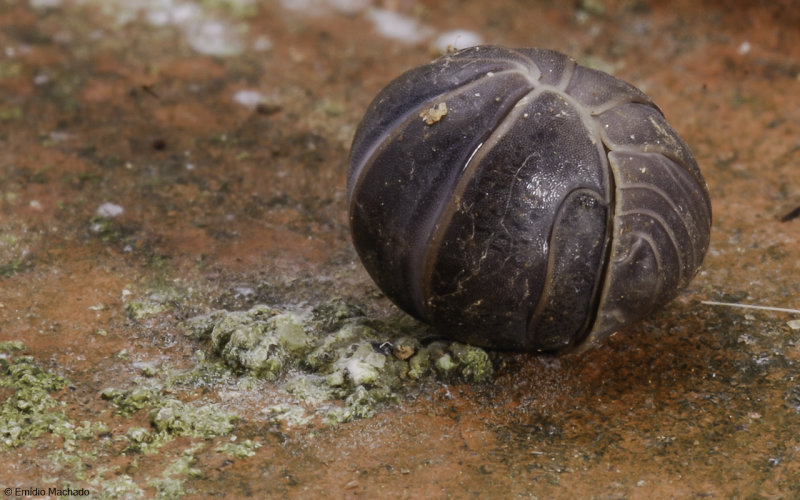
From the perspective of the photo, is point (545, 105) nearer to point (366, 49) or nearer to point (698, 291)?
point (698, 291)

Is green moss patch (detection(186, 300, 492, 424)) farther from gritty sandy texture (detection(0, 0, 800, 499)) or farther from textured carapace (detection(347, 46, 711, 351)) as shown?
textured carapace (detection(347, 46, 711, 351))

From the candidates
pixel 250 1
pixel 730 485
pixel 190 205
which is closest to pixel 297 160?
pixel 190 205

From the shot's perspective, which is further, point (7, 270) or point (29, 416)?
point (7, 270)

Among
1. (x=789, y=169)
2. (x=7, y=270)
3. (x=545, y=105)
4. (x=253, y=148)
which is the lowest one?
(x=7, y=270)

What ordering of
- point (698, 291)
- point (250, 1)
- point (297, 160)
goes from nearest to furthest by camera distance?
point (698, 291) < point (297, 160) < point (250, 1)

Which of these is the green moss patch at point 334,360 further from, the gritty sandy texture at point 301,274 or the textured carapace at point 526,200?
the textured carapace at point 526,200

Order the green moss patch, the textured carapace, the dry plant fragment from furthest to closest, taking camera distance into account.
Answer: the green moss patch
the dry plant fragment
the textured carapace

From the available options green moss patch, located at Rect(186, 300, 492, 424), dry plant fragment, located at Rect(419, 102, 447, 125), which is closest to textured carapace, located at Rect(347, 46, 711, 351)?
dry plant fragment, located at Rect(419, 102, 447, 125)

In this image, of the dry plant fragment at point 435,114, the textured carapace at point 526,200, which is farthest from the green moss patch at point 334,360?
the dry plant fragment at point 435,114

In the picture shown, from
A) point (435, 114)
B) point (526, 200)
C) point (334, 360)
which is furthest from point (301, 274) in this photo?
point (526, 200)
